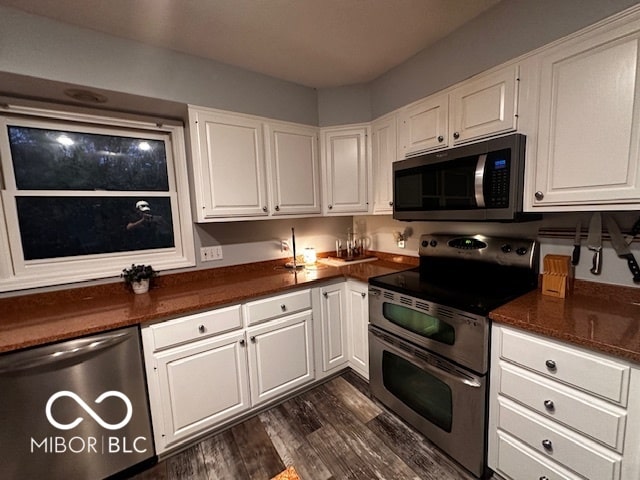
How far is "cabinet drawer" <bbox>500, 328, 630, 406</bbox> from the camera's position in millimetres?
950

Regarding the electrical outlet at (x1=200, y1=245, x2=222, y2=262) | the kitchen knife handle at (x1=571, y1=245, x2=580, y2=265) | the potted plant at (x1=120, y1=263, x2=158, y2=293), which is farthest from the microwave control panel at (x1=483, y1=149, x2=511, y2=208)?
the potted plant at (x1=120, y1=263, x2=158, y2=293)

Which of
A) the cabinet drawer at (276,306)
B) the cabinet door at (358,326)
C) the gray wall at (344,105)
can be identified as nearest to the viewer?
the cabinet drawer at (276,306)

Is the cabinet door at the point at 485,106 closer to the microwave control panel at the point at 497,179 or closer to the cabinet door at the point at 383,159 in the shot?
the microwave control panel at the point at 497,179

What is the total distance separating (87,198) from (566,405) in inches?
111

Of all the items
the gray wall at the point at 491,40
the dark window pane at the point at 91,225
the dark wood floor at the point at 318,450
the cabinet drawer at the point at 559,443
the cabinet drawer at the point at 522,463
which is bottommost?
the dark wood floor at the point at 318,450

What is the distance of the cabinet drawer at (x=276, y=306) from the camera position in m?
1.75

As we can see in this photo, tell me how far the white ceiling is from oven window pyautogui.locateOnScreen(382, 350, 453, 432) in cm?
200

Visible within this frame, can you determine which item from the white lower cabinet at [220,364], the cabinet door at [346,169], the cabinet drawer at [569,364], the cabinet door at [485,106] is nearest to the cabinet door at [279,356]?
the white lower cabinet at [220,364]

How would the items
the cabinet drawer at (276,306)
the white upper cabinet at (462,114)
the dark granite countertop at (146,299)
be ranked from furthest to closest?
the cabinet drawer at (276,306), the white upper cabinet at (462,114), the dark granite countertop at (146,299)

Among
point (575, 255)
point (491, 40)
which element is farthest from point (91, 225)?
point (575, 255)

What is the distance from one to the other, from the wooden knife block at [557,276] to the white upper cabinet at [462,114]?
2.35 feet

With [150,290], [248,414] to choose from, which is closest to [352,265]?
[248,414]

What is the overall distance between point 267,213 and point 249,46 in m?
1.10

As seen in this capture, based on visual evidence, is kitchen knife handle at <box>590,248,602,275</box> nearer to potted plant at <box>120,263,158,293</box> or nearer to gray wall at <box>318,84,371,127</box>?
gray wall at <box>318,84,371,127</box>
